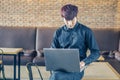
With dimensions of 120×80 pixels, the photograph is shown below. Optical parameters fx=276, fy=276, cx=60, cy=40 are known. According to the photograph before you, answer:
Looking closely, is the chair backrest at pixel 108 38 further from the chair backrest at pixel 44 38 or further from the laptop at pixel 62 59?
the laptop at pixel 62 59

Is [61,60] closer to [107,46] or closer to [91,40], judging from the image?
[91,40]

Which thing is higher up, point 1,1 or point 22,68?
point 1,1

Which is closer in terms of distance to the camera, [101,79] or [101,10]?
[101,79]

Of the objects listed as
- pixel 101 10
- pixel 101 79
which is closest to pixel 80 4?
pixel 101 10

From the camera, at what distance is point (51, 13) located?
692 centimetres

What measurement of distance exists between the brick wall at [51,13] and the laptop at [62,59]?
4.75m

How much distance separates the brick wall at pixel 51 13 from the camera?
6.84 m

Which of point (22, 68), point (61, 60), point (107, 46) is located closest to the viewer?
point (61, 60)

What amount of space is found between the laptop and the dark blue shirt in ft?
0.53

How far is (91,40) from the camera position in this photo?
231cm

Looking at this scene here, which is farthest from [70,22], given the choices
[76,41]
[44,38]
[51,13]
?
[51,13]

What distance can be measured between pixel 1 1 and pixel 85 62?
5.09 m

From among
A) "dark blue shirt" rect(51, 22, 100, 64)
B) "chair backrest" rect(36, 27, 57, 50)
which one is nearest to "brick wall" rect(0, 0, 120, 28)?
"chair backrest" rect(36, 27, 57, 50)

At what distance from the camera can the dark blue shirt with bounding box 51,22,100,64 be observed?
2311mm
